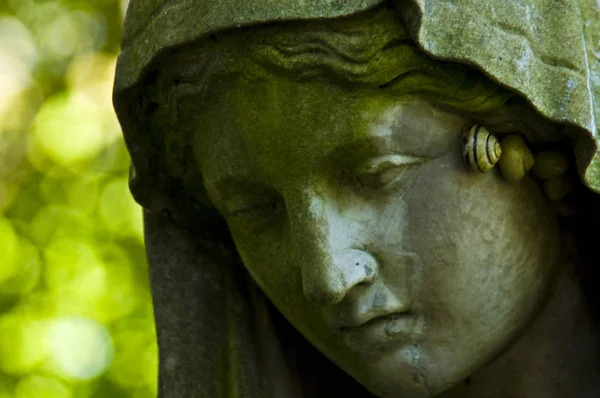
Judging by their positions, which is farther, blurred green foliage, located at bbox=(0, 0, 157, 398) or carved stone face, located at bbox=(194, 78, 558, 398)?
blurred green foliage, located at bbox=(0, 0, 157, 398)

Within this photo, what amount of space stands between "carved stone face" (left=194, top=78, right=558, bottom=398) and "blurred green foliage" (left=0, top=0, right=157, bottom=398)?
3517 mm

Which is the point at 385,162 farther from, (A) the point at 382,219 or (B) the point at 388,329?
(B) the point at 388,329

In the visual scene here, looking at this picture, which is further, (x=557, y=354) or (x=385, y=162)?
(x=557, y=354)

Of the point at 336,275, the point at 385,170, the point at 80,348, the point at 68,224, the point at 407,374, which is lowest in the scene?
the point at 407,374

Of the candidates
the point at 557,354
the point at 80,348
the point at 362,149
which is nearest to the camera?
the point at 362,149

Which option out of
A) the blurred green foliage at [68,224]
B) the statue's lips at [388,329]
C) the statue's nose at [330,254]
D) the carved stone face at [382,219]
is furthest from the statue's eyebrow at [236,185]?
the blurred green foliage at [68,224]

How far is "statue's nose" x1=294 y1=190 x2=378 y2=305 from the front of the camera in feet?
7.54

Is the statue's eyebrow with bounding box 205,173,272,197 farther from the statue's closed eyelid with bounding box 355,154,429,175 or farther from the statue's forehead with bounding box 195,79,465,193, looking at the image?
the statue's closed eyelid with bounding box 355,154,429,175

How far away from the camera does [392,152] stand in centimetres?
229

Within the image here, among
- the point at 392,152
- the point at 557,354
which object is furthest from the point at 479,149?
the point at 557,354

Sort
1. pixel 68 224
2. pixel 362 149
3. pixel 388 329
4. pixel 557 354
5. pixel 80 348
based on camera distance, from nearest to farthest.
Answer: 1. pixel 362 149
2. pixel 388 329
3. pixel 557 354
4. pixel 80 348
5. pixel 68 224

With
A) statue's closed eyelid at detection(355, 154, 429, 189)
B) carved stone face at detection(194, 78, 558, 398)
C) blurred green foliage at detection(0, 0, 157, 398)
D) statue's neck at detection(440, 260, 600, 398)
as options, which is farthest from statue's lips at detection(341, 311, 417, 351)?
blurred green foliage at detection(0, 0, 157, 398)

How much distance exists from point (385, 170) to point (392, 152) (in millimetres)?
35

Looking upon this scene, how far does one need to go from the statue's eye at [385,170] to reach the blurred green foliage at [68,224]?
3651 millimetres
